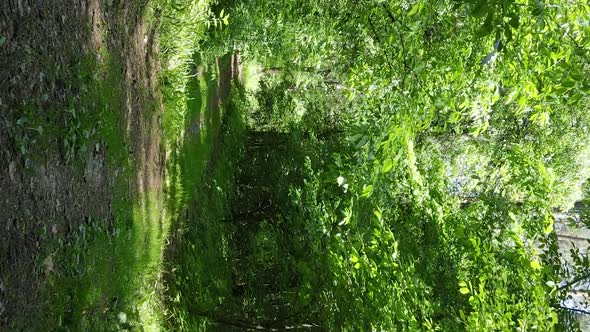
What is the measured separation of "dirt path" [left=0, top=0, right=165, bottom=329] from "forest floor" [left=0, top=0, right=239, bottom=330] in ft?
0.04

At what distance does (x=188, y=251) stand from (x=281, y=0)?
14.3 feet

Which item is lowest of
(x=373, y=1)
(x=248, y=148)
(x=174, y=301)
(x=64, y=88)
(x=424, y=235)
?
(x=174, y=301)

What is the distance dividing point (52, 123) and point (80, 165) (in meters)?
0.81

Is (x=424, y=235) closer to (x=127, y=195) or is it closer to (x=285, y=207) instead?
(x=285, y=207)

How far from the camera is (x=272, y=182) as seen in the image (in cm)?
1102

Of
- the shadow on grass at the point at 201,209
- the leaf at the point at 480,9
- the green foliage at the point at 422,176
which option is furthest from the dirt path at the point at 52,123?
the leaf at the point at 480,9

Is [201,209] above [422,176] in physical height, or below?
below

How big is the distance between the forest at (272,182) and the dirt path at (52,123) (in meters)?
0.02

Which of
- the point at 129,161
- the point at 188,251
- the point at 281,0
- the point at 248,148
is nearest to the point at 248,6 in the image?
the point at 281,0

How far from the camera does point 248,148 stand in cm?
1263

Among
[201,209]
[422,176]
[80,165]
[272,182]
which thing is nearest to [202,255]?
[201,209]

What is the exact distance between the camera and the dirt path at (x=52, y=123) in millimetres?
4199

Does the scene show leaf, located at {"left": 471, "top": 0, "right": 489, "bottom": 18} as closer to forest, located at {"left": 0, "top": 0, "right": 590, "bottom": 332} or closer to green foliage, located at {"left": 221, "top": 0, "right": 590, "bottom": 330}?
forest, located at {"left": 0, "top": 0, "right": 590, "bottom": 332}

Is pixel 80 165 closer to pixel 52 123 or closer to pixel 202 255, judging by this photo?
pixel 52 123
